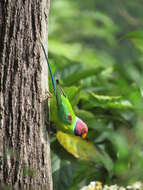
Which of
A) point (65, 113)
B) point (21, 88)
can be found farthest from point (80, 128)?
point (21, 88)

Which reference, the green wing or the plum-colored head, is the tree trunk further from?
the plum-colored head

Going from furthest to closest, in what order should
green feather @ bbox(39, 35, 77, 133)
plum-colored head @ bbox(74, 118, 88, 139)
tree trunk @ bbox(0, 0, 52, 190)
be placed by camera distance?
plum-colored head @ bbox(74, 118, 88, 139) < green feather @ bbox(39, 35, 77, 133) < tree trunk @ bbox(0, 0, 52, 190)

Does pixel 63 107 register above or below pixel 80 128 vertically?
above

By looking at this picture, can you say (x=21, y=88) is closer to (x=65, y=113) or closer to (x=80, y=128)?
(x=65, y=113)

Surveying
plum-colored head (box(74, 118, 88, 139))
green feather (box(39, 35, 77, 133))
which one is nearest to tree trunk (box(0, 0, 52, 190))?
green feather (box(39, 35, 77, 133))

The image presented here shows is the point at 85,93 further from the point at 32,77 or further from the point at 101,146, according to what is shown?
the point at 32,77

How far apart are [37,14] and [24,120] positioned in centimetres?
57

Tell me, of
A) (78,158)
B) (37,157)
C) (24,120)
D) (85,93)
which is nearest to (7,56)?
(24,120)

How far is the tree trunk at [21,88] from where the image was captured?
2.78 meters

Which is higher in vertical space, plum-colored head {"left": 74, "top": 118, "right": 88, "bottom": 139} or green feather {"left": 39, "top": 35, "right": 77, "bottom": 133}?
green feather {"left": 39, "top": 35, "right": 77, "bottom": 133}

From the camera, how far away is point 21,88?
280 centimetres

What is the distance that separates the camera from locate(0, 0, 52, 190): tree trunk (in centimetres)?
278

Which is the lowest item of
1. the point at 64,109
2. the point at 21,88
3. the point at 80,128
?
the point at 80,128

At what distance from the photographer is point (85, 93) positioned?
4.13 m
